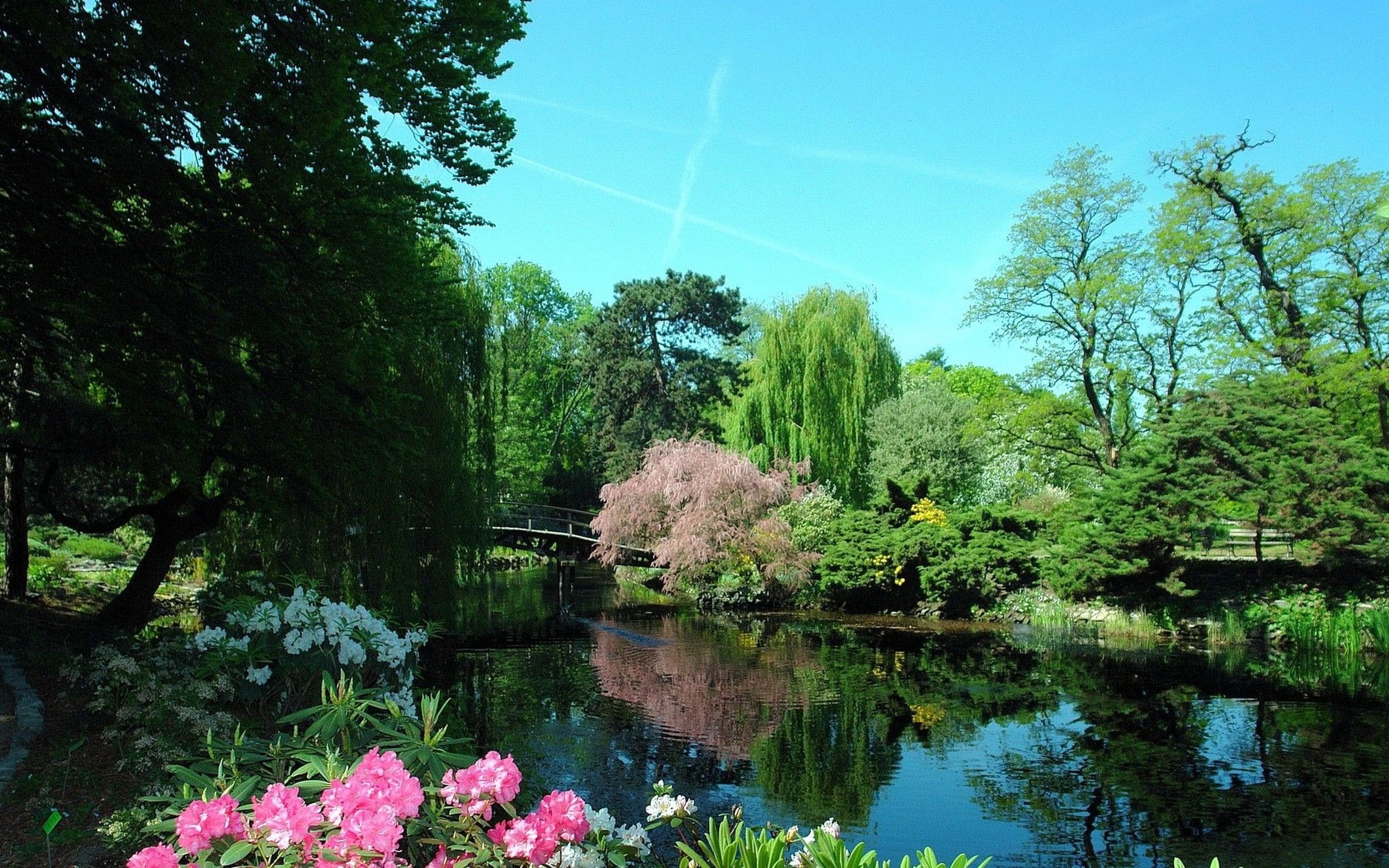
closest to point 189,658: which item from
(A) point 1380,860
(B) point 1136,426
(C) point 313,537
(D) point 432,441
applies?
(C) point 313,537

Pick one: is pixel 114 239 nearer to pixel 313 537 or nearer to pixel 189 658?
pixel 189 658

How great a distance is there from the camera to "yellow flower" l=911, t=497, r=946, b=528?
21469 millimetres

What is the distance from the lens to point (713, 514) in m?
23.1

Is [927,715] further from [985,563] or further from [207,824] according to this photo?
[207,824]

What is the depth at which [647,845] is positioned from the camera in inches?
120

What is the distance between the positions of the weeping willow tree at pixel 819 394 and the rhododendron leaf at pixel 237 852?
80.3ft

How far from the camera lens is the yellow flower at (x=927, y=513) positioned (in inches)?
845

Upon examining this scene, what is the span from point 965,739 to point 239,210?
8835mm

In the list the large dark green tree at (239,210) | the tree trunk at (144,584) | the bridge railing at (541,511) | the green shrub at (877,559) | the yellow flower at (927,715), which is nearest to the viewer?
the large dark green tree at (239,210)

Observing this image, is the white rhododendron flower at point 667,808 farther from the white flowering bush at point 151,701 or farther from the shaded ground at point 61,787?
the white flowering bush at point 151,701

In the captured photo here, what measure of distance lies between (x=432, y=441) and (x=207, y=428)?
5265 mm

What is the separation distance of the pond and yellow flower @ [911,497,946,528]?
15.2ft

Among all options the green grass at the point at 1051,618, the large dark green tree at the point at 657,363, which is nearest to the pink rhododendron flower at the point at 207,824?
the green grass at the point at 1051,618

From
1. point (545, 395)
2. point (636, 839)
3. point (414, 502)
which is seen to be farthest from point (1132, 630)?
point (545, 395)
